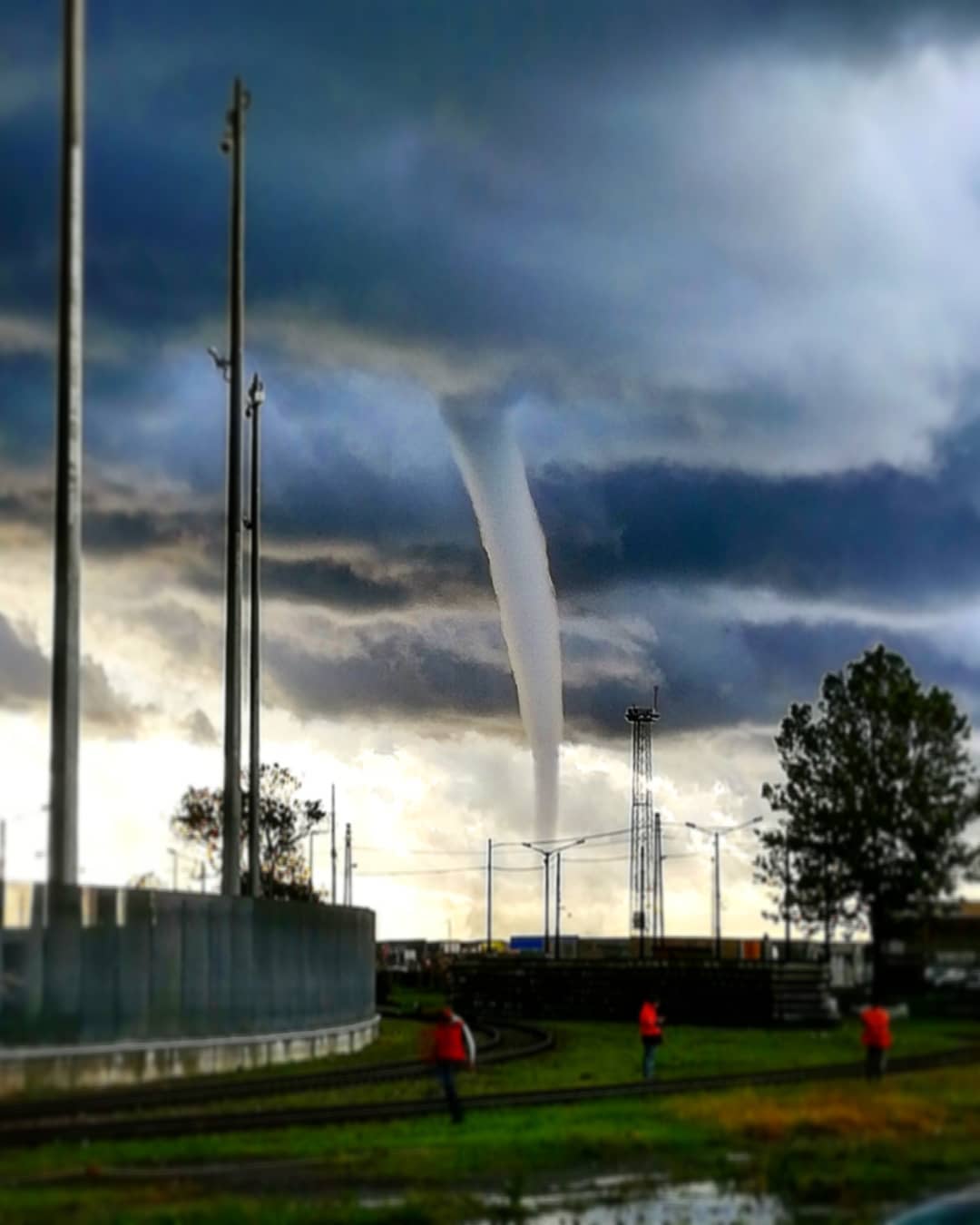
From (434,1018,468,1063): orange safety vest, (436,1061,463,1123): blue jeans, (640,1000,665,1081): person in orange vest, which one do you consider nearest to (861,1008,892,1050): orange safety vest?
(640,1000,665,1081): person in orange vest

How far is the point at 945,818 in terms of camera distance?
85.1 meters

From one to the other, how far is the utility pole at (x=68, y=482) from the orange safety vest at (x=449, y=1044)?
8.28 meters

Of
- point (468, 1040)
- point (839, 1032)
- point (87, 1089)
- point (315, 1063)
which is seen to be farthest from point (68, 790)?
point (839, 1032)

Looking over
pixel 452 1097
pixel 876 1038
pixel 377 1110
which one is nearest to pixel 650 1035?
pixel 876 1038

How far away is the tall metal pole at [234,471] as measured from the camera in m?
59.5

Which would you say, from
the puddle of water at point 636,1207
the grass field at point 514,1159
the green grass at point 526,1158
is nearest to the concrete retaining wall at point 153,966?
the grass field at point 514,1159

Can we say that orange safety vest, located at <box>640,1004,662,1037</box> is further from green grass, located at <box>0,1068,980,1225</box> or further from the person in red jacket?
green grass, located at <box>0,1068,980,1225</box>

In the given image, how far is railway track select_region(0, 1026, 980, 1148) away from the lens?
113 ft

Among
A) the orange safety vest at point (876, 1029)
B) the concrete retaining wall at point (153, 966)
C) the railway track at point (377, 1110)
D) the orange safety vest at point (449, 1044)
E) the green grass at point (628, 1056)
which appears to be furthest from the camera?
the orange safety vest at point (876, 1029)

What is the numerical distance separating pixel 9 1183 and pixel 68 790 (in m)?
15.3

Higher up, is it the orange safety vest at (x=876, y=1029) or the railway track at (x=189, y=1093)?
the orange safety vest at (x=876, y=1029)

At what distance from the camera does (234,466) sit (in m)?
60.8

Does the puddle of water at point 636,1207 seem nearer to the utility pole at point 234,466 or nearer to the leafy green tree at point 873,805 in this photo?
the utility pole at point 234,466

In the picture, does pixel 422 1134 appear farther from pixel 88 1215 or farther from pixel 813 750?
pixel 813 750
